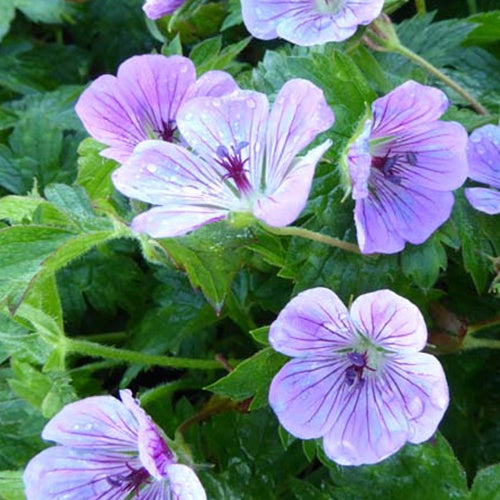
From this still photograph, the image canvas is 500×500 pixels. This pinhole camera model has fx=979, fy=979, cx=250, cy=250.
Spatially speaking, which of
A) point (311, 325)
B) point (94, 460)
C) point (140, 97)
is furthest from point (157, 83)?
point (94, 460)

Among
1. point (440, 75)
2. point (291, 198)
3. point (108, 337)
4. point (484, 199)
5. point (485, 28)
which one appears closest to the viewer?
point (291, 198)

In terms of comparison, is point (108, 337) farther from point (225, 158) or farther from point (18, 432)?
point (225, 158)

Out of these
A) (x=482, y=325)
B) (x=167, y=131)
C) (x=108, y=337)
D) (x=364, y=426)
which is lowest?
(x=108, y=337)

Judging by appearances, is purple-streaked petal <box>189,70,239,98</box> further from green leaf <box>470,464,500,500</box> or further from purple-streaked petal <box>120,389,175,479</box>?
green leaf <box>470,464,500,500</box>

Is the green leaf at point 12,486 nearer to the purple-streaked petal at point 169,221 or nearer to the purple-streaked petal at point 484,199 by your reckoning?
the purple-streaked petal at point 169,221

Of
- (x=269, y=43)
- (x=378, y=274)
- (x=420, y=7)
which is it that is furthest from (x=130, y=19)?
(x=378, y=274)

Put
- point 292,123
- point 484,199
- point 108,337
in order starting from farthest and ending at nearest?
point 108,337 < point 484,199 < point 292,123

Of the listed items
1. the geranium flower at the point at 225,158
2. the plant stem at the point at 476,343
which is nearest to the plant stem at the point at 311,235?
the geranium flower at the point at 225,158
